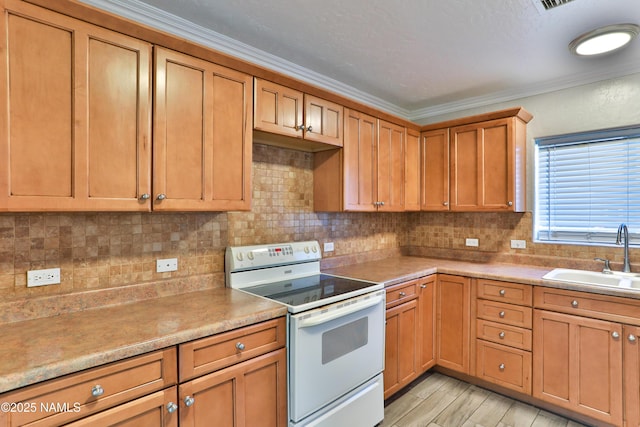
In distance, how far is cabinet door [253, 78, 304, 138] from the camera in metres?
1.98

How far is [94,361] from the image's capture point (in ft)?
3.73

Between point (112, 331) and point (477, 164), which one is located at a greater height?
point (477, 164)

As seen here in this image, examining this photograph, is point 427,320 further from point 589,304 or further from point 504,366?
point 589,304

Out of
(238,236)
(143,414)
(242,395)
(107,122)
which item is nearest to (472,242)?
(238,236)

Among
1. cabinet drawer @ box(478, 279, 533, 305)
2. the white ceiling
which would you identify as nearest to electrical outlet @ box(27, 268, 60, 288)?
the white ceiling

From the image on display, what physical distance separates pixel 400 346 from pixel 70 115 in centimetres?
237

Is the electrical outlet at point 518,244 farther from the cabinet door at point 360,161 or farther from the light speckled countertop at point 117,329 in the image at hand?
the cabinet door at point 360,161

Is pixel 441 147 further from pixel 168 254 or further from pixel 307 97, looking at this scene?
pixel 168 254

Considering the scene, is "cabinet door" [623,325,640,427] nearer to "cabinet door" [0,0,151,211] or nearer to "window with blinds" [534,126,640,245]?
"window with blinds" [534,126,640,245]

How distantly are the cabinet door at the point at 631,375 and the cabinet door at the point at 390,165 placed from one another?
1721mm

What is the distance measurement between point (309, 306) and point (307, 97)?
1.34m

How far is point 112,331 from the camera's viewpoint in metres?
1.36

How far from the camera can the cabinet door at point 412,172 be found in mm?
3154

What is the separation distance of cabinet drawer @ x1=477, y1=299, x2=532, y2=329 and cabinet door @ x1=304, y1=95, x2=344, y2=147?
1.65m
